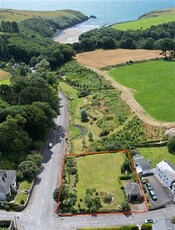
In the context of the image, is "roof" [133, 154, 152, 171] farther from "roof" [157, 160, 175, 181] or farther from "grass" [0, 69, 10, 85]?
"grass" [0, 69, 10, 85]

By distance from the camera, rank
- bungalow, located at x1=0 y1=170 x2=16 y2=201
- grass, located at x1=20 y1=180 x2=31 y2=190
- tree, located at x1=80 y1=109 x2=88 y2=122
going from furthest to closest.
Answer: tree, located at x1=80 y1=109 x2=88 y2=122 → grass, located at x1=20 y1=180 x2=31 y2=190 → bungalow, located at x1=0 y1=170 x2=16 y2=201

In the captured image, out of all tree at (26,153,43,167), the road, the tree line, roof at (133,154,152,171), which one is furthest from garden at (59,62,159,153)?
the tree line

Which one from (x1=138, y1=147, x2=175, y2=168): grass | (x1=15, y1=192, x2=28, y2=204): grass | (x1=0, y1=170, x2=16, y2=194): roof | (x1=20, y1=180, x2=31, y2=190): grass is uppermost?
(x1=0, y1=170, x2=16, y2=194): roof

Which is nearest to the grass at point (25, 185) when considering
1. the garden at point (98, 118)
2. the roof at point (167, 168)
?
the garden at point (98, 118)

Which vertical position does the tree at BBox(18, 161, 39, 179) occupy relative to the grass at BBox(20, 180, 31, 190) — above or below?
above

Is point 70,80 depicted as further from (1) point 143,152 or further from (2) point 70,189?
(2) point 70,189

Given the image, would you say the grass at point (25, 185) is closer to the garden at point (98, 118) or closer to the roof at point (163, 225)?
the garden at point (98, 118)

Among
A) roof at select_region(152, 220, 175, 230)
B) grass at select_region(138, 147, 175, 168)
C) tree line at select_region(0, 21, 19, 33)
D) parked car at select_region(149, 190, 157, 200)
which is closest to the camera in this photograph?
roof at select_region(152, 220, 175, 230)

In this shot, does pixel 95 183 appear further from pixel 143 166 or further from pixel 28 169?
pixel 28 169
